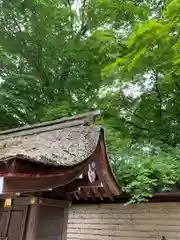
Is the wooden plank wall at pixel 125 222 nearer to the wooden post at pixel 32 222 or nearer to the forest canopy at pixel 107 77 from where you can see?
the forest canopy at pixel 107 77

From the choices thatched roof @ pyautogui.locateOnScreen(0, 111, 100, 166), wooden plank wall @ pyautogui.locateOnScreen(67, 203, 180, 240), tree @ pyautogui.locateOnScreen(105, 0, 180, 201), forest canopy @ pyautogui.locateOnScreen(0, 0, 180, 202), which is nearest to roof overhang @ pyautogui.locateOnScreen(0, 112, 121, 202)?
thatched roof @ pyautogui.locateOnScreen(0, 111, 100, 166)

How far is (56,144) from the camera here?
258 centimetres

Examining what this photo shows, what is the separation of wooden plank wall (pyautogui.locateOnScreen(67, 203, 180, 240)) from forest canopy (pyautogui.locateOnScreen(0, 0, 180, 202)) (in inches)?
20.7

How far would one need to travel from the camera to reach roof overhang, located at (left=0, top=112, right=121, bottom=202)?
1.90 m

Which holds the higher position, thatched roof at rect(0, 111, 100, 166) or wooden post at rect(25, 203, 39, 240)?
thatched roof at rect(0, 111, 100, 166)

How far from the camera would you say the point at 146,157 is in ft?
16.1

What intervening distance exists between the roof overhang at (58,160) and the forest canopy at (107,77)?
1577 millimetres

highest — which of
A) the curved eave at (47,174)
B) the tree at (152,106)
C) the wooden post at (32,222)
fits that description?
the tree at (152,106)

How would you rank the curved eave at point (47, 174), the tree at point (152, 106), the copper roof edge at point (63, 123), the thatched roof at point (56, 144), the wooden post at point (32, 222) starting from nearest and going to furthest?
1. the curved eave at point (47, 174)
2. the thatched roof at point (56, 144)
3. the wooden post at point (32, 222)
4. the copper roof edge at point (63, 123)
5. the tree at point (152, 106)

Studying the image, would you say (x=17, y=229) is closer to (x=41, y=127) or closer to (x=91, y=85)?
(x=41, y=127)

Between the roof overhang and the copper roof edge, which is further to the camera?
the copper roof edge

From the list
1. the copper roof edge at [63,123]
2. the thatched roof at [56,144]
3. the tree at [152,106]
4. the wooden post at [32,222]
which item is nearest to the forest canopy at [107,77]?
the tree at [152,106]

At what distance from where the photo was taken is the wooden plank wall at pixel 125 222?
4.75m

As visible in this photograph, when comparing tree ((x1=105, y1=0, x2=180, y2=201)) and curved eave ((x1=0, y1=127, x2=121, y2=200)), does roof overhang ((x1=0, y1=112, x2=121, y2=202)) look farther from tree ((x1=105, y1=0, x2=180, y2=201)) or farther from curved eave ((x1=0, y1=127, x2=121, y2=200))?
tree ((x1=105, y1=0, x2=180, y2=201))
